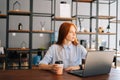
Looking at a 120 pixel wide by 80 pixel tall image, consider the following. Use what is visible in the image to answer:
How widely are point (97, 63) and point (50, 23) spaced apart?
3.68 metres

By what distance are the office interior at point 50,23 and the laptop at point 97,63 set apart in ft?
9.19

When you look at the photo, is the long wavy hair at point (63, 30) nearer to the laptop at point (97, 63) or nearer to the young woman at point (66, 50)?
the young woman at point (66, 50)

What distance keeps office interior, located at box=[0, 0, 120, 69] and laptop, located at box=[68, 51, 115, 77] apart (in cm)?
280

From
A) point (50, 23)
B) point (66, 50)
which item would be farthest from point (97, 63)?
point (50, 23)

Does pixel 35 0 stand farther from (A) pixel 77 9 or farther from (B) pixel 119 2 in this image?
(B) pixel 119 2

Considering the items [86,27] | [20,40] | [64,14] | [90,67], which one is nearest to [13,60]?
[20,40]

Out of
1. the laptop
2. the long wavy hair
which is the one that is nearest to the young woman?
the long wavy hair

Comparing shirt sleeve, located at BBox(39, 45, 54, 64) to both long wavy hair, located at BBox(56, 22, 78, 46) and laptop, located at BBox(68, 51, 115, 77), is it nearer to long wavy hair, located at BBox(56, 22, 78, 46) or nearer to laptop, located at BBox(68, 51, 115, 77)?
long wavy hair, located at BBox(56, 22, 78, 46)

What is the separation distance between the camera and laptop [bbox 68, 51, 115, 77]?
172 cm

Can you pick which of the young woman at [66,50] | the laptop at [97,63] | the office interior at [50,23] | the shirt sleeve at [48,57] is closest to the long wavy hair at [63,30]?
the young woman at [66,50]

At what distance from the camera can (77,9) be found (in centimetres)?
555

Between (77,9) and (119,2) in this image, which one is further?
(119,2)

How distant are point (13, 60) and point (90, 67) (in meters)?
2.99

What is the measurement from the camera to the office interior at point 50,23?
4754mm
